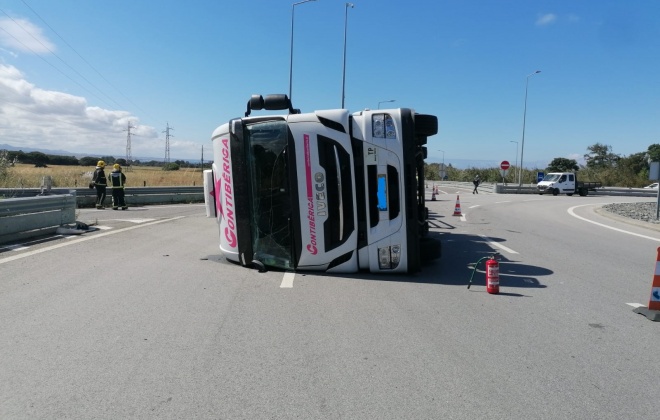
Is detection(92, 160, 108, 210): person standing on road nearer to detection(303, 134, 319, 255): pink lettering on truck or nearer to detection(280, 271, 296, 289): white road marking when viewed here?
detection(280, 271, 296, 289): white road marking

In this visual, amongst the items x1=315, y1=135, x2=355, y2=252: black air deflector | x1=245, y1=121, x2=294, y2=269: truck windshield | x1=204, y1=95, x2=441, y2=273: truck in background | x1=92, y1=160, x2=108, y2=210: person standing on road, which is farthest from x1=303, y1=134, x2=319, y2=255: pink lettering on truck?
x1=92, y1=160, x2=108, y2=210: person standing on road

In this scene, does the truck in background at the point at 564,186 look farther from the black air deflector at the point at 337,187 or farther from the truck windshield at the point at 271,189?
the truck windshield at the point at 271,189

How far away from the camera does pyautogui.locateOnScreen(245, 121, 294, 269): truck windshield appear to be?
7262 mm

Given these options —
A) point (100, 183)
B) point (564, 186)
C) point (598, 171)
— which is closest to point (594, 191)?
point (564, 186)

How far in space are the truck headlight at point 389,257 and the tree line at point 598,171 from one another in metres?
35.0

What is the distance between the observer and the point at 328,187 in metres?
7.13

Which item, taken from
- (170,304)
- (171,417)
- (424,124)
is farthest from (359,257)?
(171,417)

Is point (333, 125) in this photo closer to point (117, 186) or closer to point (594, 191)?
point (117, 186)

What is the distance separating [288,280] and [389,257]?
1.54m

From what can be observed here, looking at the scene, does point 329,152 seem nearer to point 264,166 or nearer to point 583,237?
point 264,166

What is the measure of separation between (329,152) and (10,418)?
492cm

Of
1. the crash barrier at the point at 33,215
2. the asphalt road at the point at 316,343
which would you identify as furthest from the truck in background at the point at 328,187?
the crash barrier at the point at 33,215

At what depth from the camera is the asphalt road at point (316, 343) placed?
3.43 meters

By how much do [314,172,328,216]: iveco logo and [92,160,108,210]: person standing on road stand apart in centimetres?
1519
